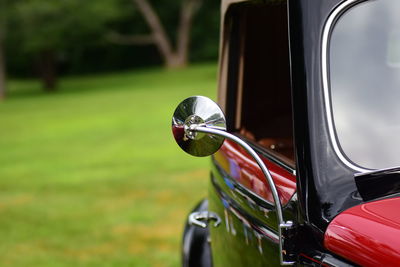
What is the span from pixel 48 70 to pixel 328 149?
37148mm

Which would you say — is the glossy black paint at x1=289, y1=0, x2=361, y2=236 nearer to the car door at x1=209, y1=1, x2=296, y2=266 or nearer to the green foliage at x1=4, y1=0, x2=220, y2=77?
the car door at x1=209, y1=1, x2=296, y2=266

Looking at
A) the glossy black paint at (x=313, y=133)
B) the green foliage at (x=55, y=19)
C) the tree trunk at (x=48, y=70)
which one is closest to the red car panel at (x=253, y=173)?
the glossy black paint at (x=313, y=133)

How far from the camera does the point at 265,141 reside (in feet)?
11.6

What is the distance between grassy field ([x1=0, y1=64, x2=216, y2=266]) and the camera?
253 inches

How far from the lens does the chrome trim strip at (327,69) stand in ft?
6.87

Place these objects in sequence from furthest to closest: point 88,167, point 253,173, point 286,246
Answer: point 88,167 → point 253,173 → point 286,246

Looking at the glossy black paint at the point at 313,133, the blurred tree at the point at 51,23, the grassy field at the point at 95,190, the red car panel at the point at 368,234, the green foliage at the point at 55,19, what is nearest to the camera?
the red car panel at the point at 368,234

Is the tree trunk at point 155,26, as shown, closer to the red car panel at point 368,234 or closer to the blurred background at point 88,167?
the blurred background at point 88,167

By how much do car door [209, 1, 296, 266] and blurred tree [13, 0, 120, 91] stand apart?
31261mm

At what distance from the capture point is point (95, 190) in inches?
364

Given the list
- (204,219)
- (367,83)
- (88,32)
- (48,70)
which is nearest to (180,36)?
(88,32)

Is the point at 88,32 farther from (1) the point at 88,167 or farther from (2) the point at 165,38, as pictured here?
(1) the point at 88,167

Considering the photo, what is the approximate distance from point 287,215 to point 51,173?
9137 mm

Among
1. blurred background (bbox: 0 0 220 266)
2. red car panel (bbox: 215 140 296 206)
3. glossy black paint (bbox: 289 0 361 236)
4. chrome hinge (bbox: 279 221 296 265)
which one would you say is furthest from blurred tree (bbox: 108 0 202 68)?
chrome hinge (bbox: 279 221 296 265)
